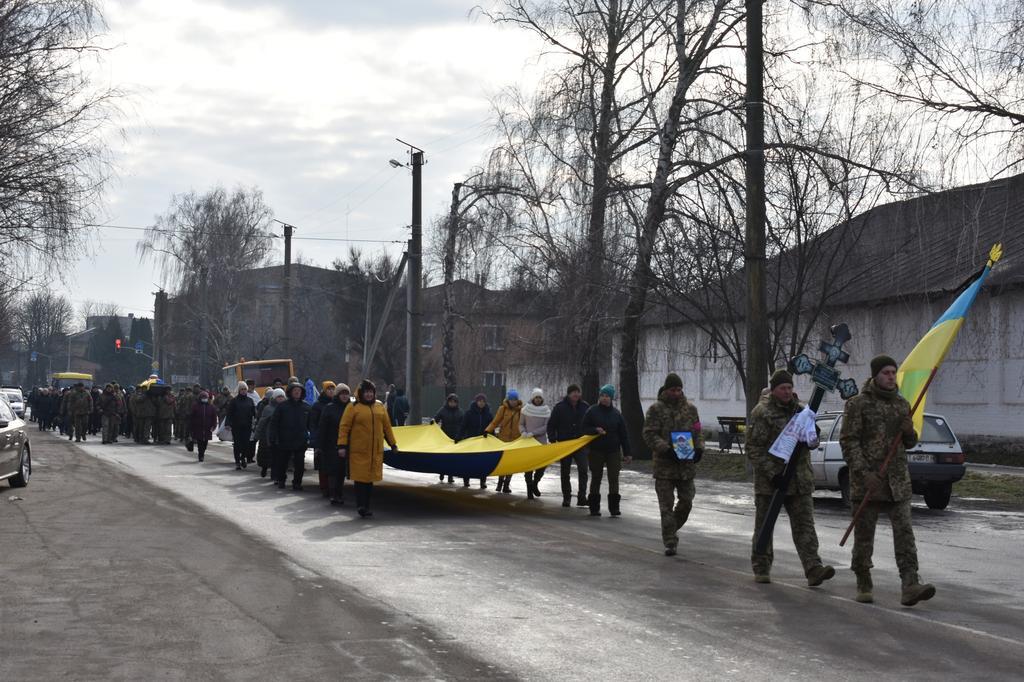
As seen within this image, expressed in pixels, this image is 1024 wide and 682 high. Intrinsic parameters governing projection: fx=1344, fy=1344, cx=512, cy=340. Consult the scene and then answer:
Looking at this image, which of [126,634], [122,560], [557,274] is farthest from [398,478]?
[126,634]

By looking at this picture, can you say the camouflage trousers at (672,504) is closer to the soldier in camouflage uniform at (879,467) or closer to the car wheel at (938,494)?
the soldier in camouflage uniform at (879,467)

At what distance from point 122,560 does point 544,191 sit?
71.7 feet

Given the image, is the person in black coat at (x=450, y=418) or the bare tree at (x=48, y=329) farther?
the bare tree at (x=48, y=329)

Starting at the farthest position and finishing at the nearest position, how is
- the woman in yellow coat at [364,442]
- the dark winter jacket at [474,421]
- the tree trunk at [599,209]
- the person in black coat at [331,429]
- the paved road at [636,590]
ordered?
the tree trunk at [599,209]
the dark winter jacket at [474,421]
the person in black coat at [331,429]
the woman in yellow coat at [364,442]
the paved road at [636,590]

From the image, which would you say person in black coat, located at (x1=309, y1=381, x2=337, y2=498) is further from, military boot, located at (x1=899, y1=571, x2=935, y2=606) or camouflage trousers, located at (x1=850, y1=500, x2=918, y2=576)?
military boot, located at (x1=899, y1=571, x2=935, y2=606)

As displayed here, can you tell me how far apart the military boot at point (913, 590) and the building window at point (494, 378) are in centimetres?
8028

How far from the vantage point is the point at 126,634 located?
8531 millimetres

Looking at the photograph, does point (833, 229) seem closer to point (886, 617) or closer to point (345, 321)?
point (886, 617)

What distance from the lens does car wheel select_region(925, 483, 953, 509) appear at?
21.2 metres

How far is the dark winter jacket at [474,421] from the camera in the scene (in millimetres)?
24750

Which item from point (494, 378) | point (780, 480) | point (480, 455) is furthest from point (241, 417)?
point (494, 378)

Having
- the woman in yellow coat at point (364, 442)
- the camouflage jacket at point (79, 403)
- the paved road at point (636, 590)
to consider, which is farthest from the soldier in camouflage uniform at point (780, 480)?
the camouflage jacket at point (79, 403)

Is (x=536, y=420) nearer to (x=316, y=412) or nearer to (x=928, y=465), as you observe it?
(x=316, y=412)

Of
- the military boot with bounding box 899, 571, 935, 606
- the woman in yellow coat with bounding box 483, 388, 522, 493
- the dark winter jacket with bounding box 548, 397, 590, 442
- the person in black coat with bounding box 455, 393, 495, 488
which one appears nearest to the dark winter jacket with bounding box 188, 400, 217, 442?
the person in black coat with bounding box 455, 393, 495, 488
